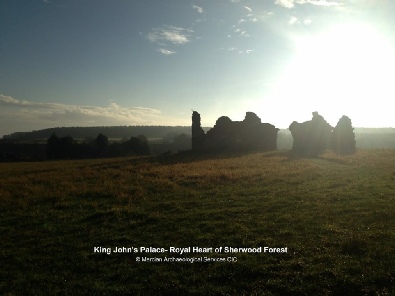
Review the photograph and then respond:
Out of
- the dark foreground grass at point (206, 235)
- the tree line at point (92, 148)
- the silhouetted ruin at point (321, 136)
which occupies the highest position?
the silhouetted ruin at point (321, 136)

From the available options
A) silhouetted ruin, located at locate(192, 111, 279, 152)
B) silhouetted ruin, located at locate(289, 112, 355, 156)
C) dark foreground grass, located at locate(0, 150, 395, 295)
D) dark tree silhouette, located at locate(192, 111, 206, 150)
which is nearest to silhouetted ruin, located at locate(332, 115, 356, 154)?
silhouetted ruin, located at locate(289, 112, 355, 156)

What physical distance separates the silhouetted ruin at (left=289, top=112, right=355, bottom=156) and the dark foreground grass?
86.0ft

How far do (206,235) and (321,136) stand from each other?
42.3 m

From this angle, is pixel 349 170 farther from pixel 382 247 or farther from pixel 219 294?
pixel 219 294

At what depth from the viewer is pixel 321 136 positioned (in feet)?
162

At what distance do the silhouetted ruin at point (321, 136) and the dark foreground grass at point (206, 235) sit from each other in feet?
86.0

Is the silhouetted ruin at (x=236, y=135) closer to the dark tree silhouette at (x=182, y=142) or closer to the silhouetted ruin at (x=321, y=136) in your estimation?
the silhouetted ruin at (x=321, y=136)

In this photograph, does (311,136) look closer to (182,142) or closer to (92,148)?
(92,148)

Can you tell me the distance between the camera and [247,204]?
17031 millimetres

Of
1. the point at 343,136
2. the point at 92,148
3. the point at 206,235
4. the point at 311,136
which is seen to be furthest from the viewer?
the point at 92,148

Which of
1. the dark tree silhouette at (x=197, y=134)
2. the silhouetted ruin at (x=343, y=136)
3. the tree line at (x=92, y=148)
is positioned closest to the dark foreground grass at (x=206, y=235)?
the silhouetted ruin at (x=343, y=136)

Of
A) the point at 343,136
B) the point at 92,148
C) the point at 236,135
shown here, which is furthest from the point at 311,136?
the point at 92,148

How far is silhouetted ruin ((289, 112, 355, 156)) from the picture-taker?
160ft

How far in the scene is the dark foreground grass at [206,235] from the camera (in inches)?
348
